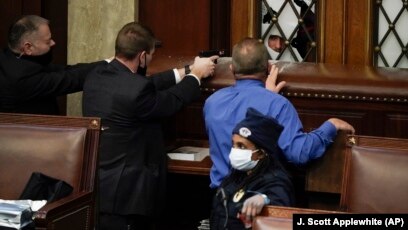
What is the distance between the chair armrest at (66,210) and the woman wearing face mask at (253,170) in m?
0.57

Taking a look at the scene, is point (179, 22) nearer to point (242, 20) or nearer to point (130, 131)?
point (242, 20)

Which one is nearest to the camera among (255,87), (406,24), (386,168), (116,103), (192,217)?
(386,168)

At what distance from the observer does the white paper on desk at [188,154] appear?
3.61 meters

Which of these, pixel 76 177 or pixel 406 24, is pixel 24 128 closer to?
pixel 76 177

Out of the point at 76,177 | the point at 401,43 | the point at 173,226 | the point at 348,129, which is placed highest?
the point at 401,43

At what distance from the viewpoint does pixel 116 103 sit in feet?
11.2

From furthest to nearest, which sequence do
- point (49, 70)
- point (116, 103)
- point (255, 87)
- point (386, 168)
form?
point (49, 70) < point (116, 103) < point (255, 87) < point (386, 168)

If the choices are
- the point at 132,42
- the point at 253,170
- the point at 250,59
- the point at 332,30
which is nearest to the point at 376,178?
the point at 253,170

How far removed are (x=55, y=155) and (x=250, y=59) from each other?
35.7 inches

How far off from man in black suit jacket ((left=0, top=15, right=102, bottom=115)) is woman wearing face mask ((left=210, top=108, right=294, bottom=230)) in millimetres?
1198

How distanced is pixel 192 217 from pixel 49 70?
108 centimetres

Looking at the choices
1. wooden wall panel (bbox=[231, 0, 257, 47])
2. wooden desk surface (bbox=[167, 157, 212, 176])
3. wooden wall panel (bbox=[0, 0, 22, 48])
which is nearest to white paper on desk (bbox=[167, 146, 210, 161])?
wooden desk surface (bbox=[167, 157, 212, 176])

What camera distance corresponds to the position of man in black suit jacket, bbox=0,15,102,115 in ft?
12.1

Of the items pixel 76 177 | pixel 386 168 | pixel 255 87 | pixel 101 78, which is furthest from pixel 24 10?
pixel 386 168
